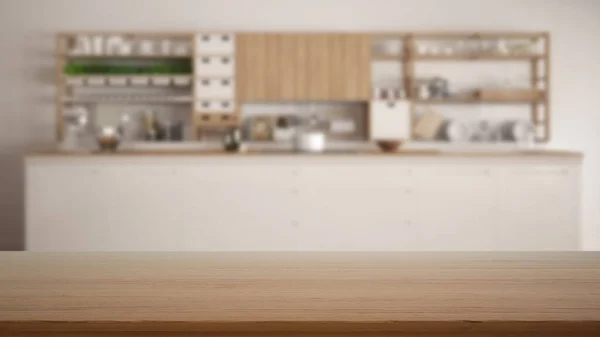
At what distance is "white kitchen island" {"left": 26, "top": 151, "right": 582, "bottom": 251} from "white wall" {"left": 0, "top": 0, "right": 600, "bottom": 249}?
167 centimetres

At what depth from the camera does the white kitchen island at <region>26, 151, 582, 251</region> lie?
4816 mm

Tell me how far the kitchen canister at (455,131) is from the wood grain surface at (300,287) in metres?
5.41

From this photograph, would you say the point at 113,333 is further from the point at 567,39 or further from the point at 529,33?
the point at 567,39

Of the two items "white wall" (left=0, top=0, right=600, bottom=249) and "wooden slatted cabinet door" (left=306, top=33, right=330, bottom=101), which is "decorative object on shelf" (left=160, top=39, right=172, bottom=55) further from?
"wooden slatted cabinet door" (left=306, top=33, right=330, bottom=101)

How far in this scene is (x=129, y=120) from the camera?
6.30 m

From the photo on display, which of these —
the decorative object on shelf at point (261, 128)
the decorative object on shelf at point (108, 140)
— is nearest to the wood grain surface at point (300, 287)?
the decorative object on shelf at point (108, 140)

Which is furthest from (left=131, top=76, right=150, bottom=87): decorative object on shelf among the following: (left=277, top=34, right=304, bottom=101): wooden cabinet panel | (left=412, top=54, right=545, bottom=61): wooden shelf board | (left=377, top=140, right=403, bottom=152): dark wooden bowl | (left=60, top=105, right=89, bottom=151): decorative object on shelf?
(left=412, top=54, right=545, bottom=61): wooden shelf board

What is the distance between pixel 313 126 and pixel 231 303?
5698 mm

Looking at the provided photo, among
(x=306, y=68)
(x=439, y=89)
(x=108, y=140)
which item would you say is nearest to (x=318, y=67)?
(x=306, y=68)

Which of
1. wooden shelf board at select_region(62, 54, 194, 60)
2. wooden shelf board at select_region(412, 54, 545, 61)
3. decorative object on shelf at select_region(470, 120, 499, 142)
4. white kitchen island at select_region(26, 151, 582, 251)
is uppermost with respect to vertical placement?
wooden shelf board at select_region(62, 54, 194, 60)

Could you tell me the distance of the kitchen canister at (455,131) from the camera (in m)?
6.30

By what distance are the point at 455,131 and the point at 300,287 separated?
579 centimetres

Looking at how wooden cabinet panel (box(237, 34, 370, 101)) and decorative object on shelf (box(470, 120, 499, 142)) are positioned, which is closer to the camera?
wooden cabinet panel (box(237, 34, 370, 101))

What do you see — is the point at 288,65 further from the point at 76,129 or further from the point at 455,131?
the point at 76,129
